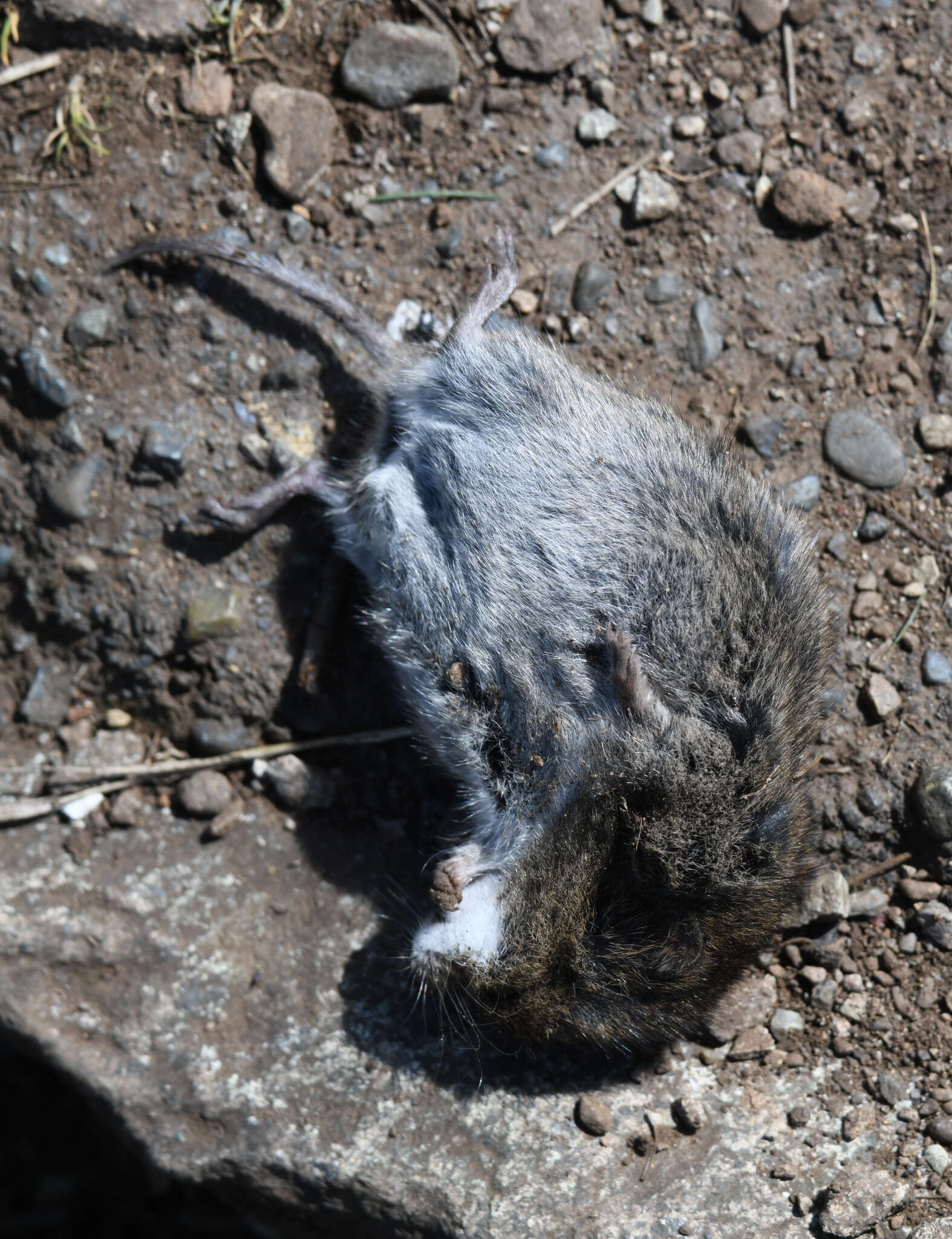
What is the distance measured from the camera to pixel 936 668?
3.51m

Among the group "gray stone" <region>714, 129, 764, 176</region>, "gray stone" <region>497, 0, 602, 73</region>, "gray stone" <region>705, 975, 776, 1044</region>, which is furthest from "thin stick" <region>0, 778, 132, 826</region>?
"gray stone" <region>714, 129, 764, 176</region>

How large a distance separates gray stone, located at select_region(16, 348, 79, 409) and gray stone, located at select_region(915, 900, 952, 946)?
338cm

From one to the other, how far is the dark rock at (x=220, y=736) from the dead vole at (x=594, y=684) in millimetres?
763

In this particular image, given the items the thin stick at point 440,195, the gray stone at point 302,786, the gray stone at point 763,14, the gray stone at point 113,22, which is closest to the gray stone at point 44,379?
the gray stone at point 113,22

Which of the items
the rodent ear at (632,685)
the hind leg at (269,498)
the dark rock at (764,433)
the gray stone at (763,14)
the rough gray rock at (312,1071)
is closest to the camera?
the rodent ear at (632,685)

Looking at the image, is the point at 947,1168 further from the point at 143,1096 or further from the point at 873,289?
the point at 873,289

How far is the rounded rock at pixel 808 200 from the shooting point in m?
3.69

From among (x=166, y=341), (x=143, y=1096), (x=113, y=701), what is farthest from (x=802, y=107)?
(x=143, y=1096)

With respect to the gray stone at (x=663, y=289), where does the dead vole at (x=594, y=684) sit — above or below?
below

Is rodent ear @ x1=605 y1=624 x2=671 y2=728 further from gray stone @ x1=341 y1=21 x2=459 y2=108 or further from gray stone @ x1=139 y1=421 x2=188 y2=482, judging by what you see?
gray stone @ x1=341 y1=21 x2=459 y2=108

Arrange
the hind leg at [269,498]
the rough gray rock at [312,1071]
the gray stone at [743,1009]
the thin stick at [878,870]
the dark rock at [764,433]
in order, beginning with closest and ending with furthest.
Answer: the rough gray rock at [312,1071], the gray stone at [743,1009], the thin stick at [878,870], the hind leg at [269,498], the dark rock at [764,433]

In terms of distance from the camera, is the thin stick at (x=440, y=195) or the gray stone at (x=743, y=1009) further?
the thin stick at (x=440, y=195)

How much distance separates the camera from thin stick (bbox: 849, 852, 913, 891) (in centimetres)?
344

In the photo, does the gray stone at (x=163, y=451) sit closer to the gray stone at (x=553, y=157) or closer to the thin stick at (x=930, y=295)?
the gray stone at (x=553, y=157)
